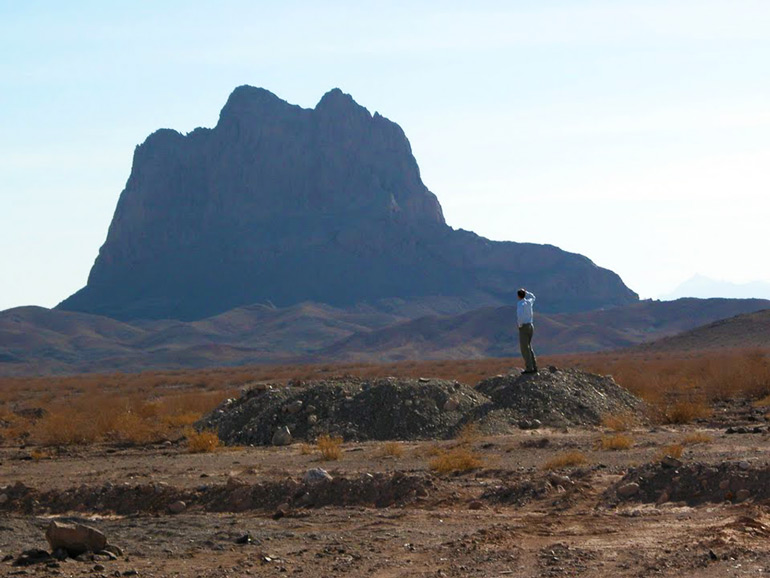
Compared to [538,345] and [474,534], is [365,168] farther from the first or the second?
[474,534]

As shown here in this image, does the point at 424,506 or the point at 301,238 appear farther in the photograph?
the point at 301,238

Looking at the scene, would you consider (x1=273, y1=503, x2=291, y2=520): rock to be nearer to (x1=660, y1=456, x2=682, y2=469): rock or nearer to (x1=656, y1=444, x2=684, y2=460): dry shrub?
(x1=660, y1=456, x2=682, y2=469): rock

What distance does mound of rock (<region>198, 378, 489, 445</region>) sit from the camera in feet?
69.0

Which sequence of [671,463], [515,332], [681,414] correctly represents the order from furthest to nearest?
[515,332] < [681,414] < [671,463]

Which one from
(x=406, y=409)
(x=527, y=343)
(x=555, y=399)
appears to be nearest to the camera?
(x=406, y=409)

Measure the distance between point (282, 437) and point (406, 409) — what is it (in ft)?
7.38

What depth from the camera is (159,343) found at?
143875 millimetres

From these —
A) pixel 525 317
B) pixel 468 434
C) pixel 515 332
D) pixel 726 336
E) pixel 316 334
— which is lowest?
pixel 468 434

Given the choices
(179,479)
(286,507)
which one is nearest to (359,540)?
(286,507)

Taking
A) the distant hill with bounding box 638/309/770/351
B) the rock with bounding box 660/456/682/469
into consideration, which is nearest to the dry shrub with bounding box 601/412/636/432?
the rock with bounding box 660/456/682/469

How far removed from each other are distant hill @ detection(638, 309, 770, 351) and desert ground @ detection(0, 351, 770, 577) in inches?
2357

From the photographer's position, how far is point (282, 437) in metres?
20.9

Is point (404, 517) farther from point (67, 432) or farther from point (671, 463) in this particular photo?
point (67, 432)

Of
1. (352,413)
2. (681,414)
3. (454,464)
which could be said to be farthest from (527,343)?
(454,464)
